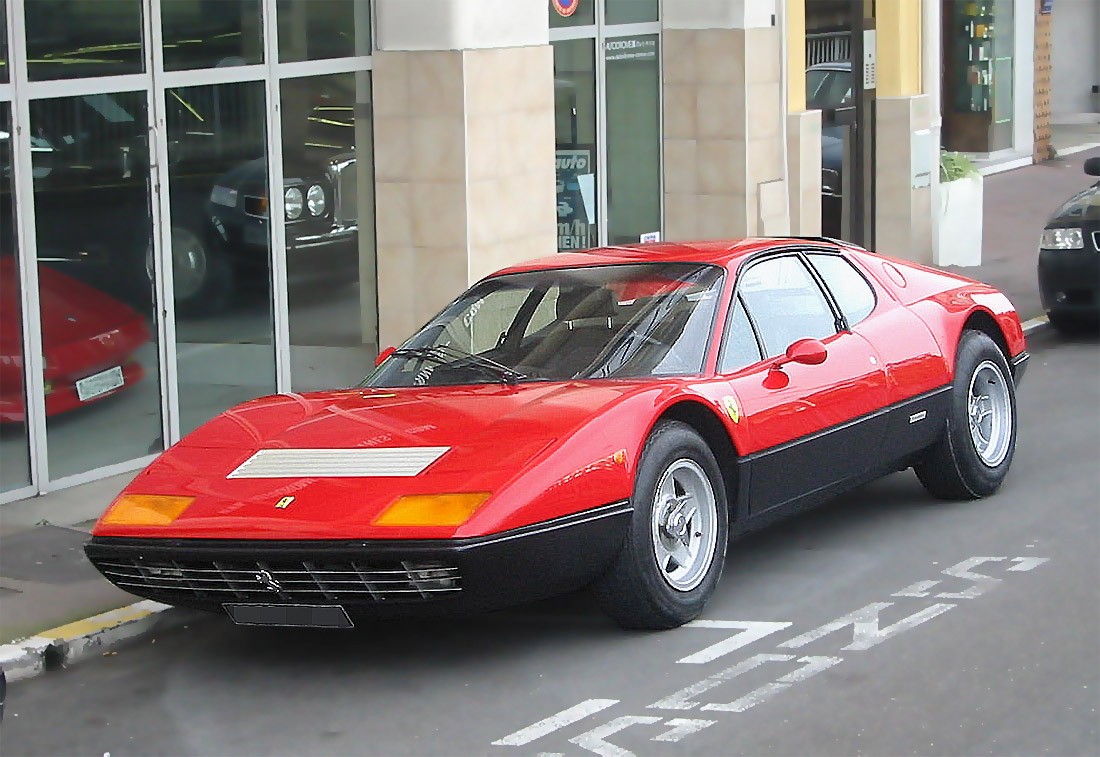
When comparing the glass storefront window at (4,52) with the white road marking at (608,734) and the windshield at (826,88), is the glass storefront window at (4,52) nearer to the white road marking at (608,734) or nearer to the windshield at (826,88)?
the white road marking at (608,734)

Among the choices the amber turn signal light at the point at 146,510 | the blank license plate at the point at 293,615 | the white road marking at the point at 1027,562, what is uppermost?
the amber turn signal light at the point at 146,510

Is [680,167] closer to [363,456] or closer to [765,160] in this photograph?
[765,160]

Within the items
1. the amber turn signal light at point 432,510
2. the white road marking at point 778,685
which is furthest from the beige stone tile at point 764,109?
the amber turn signal light at point 432,510

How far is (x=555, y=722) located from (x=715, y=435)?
5.40 feet

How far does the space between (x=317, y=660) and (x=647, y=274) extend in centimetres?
216

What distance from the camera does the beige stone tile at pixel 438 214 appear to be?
12.6m

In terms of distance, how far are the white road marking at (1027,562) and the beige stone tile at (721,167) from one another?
8198 millimetres

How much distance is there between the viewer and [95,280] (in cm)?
1064

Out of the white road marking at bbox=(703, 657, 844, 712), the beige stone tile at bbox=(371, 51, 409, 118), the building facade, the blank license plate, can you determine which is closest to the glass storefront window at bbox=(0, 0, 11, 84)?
the building facade

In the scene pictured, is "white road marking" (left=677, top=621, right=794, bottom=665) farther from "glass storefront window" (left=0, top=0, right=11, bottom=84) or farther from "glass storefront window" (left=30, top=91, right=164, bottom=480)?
"glass storefront window" (left=0, top=0, right=11, bottom=84)

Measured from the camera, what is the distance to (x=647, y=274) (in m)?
8.10

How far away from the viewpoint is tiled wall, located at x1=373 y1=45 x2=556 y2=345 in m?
12.5

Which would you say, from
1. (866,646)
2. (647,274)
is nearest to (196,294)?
(647,274)

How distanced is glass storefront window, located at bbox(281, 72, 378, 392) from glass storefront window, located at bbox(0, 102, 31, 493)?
2361 mm
